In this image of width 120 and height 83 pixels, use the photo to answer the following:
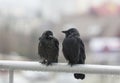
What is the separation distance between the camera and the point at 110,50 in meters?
6.29

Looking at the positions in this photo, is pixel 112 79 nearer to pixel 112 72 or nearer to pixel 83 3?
pixel 112 72

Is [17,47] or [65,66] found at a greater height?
[65,66]

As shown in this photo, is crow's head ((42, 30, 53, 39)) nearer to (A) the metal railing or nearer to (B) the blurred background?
(A) the metal railing

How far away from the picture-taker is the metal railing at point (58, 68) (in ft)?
2.32

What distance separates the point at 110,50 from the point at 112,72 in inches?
222

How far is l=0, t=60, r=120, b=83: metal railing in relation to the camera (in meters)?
0.71

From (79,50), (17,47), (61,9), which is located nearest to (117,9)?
(61,9)

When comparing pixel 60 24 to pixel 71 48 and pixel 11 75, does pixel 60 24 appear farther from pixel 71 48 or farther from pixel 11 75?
pixel 11 75

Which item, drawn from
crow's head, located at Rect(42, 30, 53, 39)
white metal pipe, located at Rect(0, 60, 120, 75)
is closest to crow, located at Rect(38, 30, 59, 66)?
crow's head, located at Rect(42, 30, 53, 39)

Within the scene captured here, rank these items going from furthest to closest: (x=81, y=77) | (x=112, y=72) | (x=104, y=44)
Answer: (x=104, y=44) → (x=81, y=77) → (x=112, y=72)

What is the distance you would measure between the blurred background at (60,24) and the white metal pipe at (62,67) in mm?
4918

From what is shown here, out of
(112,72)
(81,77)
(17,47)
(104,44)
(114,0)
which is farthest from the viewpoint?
(114,0)

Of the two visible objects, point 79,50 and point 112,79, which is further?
point 79,50

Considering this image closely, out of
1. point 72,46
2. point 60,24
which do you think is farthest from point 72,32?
point 60,24
